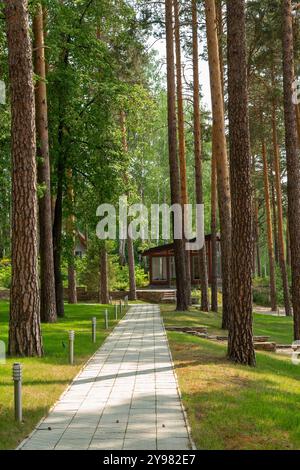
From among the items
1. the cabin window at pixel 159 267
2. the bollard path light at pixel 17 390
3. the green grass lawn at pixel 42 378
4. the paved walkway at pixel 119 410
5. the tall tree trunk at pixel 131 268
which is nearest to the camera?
the paved walkway at pixel 119 410

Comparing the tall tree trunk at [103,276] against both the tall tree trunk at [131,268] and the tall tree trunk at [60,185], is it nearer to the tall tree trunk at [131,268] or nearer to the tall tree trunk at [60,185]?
the tall tree trunk at [131,268]

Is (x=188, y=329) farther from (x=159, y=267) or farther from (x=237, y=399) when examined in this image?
(x=159, y=267)

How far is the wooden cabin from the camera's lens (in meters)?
50.0

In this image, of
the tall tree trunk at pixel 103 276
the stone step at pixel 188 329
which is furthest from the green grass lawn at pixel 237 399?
the tall tree trunk at pixel 103 276

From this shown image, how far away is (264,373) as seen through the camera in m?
11.7

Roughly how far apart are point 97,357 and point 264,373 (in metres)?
3.77

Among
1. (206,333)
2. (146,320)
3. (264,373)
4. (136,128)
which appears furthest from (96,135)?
(264,373)

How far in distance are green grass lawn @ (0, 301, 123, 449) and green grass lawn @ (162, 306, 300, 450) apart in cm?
200

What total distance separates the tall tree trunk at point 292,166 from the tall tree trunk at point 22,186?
26.3 ft

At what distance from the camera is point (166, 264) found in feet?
168

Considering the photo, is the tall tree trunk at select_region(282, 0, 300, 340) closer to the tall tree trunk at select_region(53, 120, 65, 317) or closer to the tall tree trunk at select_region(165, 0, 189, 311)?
the tall tree trunk at select_region(165, 0, 189, 311)

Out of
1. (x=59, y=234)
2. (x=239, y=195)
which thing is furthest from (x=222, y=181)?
(x=59, y=234)

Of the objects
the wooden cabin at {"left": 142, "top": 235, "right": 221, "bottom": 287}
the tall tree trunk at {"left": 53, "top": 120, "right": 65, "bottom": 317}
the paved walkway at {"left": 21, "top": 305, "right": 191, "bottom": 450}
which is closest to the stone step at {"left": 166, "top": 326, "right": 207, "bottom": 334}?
the paved walkway at {"left": 21, "top": 305, "right": 191, "bottom": 450}

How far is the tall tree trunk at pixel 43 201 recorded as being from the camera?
20469mm
